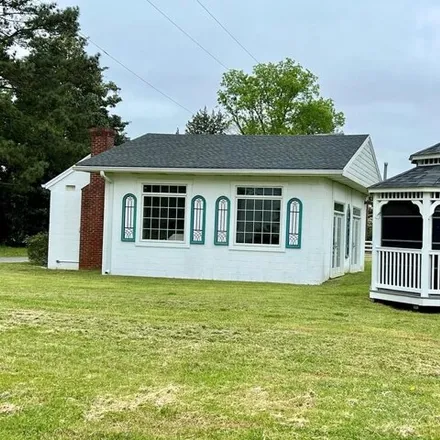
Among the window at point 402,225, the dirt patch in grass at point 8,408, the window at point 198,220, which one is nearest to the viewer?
the dirt patch in grass at point 8,408

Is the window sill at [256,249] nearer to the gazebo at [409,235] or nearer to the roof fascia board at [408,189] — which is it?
the gazebo at [409,235]

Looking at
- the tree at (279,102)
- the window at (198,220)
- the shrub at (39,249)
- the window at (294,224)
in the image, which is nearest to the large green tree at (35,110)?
the shrub at (39,249)

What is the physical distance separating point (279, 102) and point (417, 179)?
41638 mm

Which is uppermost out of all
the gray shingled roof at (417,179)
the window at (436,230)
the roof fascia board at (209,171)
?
the roof fascia board at (209,171)

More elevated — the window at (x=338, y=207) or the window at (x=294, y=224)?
the window at (x=338, y=207)

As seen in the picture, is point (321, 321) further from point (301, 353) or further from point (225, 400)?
point (225, 400)

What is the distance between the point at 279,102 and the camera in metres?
52.3

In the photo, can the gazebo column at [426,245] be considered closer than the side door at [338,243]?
Yes

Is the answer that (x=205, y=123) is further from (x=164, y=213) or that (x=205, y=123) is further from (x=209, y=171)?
(x=209, y=171)

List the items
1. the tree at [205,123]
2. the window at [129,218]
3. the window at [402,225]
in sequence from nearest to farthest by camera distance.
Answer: the window at [402,225]
the window at [129,218]
the tree at [205,123]

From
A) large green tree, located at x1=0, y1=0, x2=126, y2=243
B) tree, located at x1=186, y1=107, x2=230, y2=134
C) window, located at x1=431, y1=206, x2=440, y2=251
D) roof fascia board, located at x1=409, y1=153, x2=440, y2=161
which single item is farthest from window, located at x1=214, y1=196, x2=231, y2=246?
tree, located at x1=186, y1=107, x2=230, y2=134

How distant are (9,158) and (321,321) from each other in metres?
23.8

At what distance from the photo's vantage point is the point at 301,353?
6797 millimetres

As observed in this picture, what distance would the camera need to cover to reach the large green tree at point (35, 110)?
100 feet
